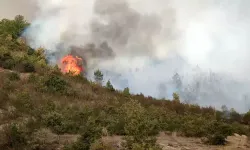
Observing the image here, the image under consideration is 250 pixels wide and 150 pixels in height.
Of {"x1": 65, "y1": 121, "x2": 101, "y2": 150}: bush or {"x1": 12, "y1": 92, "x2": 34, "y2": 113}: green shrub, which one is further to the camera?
{"x1": 12, "y1": 92, "x2": 34, "y2": 113}: green shrub

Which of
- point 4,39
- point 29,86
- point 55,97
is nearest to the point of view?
point 55,97

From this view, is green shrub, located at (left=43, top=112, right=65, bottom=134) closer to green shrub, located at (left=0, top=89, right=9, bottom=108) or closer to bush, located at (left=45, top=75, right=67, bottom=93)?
green shrub, located at (left=0, top=89, right=9, bottom=108)

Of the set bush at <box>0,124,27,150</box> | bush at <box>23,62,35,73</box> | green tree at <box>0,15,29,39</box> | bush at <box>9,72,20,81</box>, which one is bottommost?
bush at <box>0,124,27,150</box>

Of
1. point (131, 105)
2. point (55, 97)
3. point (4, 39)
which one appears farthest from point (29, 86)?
point (4, 39)

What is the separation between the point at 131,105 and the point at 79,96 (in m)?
12.8

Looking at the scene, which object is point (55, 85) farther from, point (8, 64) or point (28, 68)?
point (8, 64)

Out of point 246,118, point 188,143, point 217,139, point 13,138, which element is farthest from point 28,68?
point 217,139

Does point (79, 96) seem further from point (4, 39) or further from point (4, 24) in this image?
point (4, 24)

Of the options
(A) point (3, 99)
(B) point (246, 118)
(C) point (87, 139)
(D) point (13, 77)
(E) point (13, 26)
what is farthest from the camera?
(E) point (13, 26)

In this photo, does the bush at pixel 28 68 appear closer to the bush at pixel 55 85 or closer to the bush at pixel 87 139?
the bush at pixel 55 85

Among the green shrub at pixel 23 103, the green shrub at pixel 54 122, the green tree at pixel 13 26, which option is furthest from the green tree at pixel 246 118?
the green tree at pixel 13 26

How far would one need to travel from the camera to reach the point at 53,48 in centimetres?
5791

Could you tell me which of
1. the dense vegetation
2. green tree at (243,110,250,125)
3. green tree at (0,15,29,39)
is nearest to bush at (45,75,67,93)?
the dense vegetation

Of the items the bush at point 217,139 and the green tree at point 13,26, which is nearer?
the bush at point 217,139
